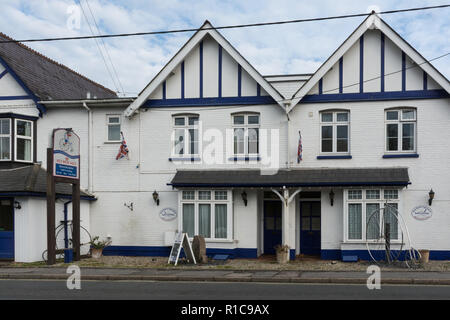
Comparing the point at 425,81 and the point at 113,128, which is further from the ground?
the point at 425,81

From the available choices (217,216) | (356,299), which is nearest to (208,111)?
(217,216)

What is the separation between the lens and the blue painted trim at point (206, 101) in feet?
64.6

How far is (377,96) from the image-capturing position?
18.9 meters

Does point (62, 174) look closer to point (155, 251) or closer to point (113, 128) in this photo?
point (113, 128)

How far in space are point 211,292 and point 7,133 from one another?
12.4 m

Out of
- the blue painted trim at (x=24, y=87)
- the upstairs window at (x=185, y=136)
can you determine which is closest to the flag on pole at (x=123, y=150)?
the upstairs window at (x=185, y=136)

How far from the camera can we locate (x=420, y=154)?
1855 cm

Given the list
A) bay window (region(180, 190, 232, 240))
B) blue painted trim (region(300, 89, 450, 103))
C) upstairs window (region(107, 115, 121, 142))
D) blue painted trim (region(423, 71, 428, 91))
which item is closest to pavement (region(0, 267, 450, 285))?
bay window (region(180, 190, 232, 240))

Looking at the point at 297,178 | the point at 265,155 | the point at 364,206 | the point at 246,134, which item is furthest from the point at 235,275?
the point at 246,134

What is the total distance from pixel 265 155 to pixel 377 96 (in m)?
4.73

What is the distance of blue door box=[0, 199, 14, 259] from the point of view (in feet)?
62.3

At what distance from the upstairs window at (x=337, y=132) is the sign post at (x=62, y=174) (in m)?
9.32

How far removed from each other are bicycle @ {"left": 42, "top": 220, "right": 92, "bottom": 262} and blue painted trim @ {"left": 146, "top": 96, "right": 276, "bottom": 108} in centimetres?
564

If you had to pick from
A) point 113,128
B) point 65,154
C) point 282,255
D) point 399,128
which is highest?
point 113,128
